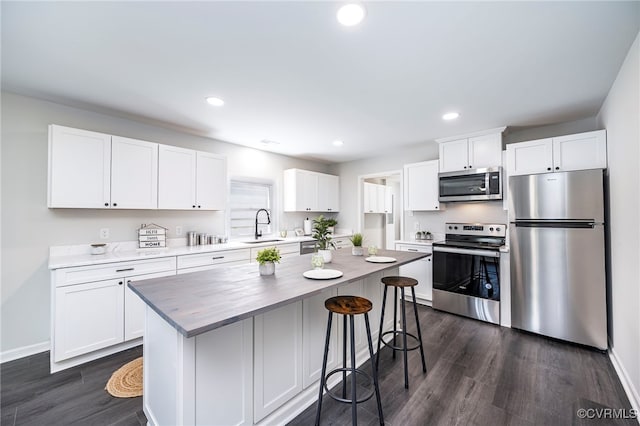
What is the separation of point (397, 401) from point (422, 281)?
7.70ft

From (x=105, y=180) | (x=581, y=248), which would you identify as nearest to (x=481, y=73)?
(x=581, y=248)

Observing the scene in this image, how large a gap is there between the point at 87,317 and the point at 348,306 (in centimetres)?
246

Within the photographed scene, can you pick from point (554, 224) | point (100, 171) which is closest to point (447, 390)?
point (554, 224)

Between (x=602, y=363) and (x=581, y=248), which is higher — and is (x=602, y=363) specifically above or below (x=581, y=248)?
below

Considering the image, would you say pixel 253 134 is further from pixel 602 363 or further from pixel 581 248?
pixel 602 363

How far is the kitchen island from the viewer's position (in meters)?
1.25

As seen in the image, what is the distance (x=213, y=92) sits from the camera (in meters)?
2.46

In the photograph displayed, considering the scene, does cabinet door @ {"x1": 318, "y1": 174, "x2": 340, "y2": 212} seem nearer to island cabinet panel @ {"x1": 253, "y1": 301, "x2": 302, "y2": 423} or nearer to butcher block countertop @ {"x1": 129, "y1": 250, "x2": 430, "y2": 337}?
butcher block countertop @ {"x1": 129, "y1": 250, "x2": 430, "y2": 337}

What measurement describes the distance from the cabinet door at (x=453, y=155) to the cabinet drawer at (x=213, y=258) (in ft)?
10.4

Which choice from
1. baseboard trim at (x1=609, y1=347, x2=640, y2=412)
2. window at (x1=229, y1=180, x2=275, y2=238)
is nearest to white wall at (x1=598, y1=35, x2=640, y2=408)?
baseboard trim at (x1=609, y1=347, x2=640, y2=412)

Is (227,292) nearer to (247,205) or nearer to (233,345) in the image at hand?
(233,345)

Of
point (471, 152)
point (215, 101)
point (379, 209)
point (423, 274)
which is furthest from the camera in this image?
point (379, 209)

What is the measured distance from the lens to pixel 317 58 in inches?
76.3

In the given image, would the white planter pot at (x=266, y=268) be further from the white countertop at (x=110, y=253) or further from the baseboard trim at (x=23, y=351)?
the baseboard trim at (x=23, y=351)
